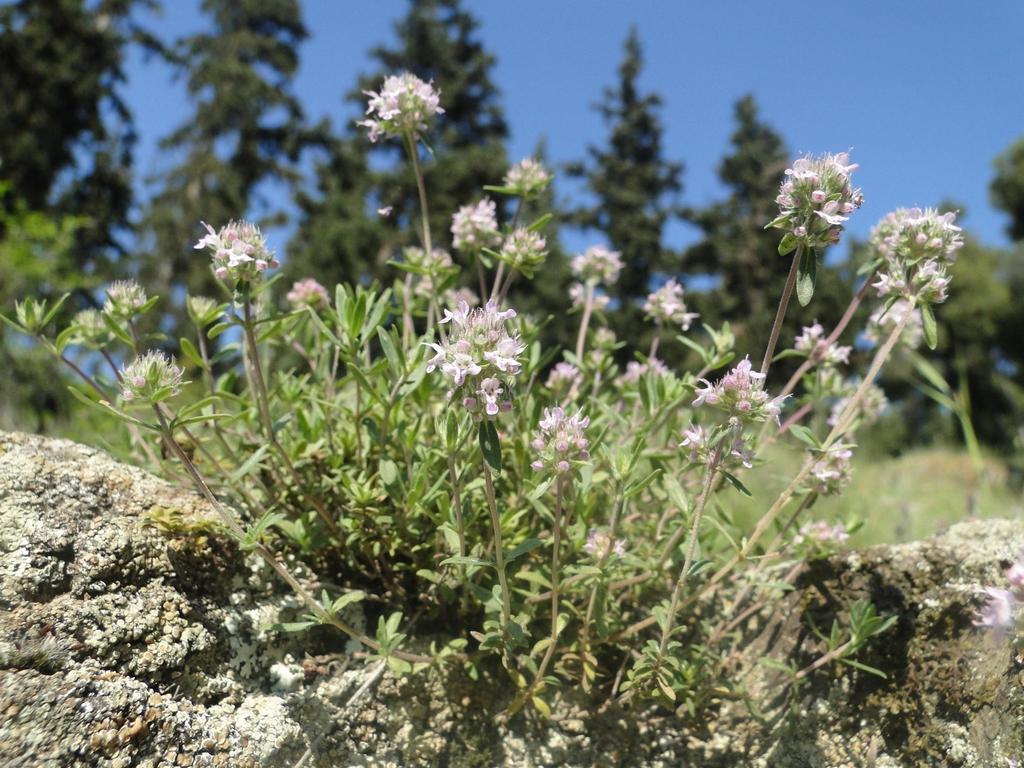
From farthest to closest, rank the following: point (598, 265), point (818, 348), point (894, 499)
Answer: point (894, 499), point (598, 265), point (818, 348)

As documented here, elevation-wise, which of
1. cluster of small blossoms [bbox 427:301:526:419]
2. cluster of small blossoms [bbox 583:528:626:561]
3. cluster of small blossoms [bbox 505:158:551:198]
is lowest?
cluster of small blossoms [bbox 583:528:626:561]

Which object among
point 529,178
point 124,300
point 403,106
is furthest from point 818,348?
point 124,300

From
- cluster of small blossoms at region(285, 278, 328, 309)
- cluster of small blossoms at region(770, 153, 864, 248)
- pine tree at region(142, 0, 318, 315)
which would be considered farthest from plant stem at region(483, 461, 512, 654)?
pine tree at region(142, 0, 318, 315)

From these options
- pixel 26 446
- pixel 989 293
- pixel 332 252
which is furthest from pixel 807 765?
pixel 989 293

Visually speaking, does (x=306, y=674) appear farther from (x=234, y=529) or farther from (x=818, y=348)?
(x=818, y=348)

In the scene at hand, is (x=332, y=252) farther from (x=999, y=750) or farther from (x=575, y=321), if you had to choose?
(x=999, y=750)

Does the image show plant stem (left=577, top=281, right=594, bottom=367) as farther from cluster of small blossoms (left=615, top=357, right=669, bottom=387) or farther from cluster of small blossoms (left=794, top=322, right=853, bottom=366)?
cluster of small blossoms (left=794, top=322, right=853, bottom=366)

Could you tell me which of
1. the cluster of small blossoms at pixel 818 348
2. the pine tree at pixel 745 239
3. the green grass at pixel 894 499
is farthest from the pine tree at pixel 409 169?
the cluster of small blossoms at pixel 818 348
